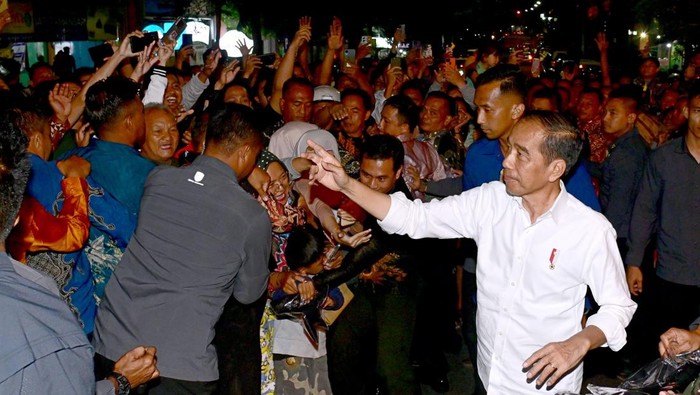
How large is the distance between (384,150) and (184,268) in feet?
5.71

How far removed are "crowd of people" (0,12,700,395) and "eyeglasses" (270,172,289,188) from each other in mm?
30

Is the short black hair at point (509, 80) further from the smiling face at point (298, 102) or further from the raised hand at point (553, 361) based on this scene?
the smiling face at point (298, 102)

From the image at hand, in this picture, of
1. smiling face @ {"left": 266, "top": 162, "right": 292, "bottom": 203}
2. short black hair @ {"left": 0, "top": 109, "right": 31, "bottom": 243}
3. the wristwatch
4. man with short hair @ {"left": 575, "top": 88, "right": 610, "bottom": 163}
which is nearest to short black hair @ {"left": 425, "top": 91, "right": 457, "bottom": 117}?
man with short hair @ {"left": 575, "top": 88, "right": 610, "bottom": 163}

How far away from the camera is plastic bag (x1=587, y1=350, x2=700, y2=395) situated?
3209 mm

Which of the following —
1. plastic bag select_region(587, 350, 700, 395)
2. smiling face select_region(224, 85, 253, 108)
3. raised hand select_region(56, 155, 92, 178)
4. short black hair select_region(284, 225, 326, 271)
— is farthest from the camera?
smiling face select_region(224, 85, 253, 108)

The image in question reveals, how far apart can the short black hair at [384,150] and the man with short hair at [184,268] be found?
1.28 meters

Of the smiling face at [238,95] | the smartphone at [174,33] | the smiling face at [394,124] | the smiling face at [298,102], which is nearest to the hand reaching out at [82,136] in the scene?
the smiling face at [238,95]

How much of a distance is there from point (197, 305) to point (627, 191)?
4378 millimetres

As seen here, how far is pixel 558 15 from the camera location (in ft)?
147

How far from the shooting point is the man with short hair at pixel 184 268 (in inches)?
149

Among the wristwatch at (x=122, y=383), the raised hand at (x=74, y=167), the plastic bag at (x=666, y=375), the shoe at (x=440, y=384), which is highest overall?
the raised hand at (x=74, y=167)

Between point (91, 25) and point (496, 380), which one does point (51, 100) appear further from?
point (91, 25)

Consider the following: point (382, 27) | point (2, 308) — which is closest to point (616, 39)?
point (382, 27)

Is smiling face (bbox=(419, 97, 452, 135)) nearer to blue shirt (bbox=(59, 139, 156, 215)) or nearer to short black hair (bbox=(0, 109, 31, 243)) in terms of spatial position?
blue shirt (bbox=(59, 139, 156, 215))
